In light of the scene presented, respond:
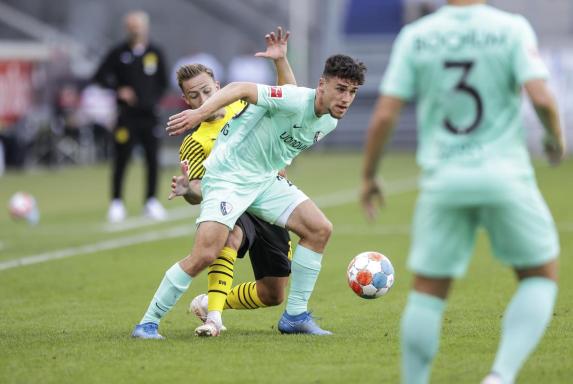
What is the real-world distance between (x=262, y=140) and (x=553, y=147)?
2.49m

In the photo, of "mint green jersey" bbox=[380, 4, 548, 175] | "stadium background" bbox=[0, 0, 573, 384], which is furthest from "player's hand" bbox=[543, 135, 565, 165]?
"stadium background" bbox=[0, 0, 573, 384]

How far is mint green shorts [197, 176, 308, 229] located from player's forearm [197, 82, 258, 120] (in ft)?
1.93

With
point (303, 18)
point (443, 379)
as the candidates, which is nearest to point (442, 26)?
point (443, 379)

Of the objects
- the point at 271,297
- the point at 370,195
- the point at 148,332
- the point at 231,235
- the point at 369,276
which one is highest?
the point at 370,195

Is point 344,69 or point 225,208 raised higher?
point 344,69

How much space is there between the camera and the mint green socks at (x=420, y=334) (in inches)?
207

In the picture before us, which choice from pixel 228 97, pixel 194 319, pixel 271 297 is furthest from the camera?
pixel 194 319

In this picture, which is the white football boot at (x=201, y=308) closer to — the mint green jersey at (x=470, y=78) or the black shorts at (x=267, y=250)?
the black shorts at (x=267, y=250)

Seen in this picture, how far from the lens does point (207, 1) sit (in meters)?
37.4

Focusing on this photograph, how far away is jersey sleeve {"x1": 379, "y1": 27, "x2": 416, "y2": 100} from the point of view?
17.2 feet

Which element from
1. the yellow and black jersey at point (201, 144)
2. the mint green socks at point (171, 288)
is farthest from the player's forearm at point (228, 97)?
the mint green socks at point (171, 288)

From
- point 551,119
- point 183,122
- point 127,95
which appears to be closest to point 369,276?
point 183,122

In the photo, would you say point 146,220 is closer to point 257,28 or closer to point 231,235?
point 231,235

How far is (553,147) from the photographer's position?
5586 mm
